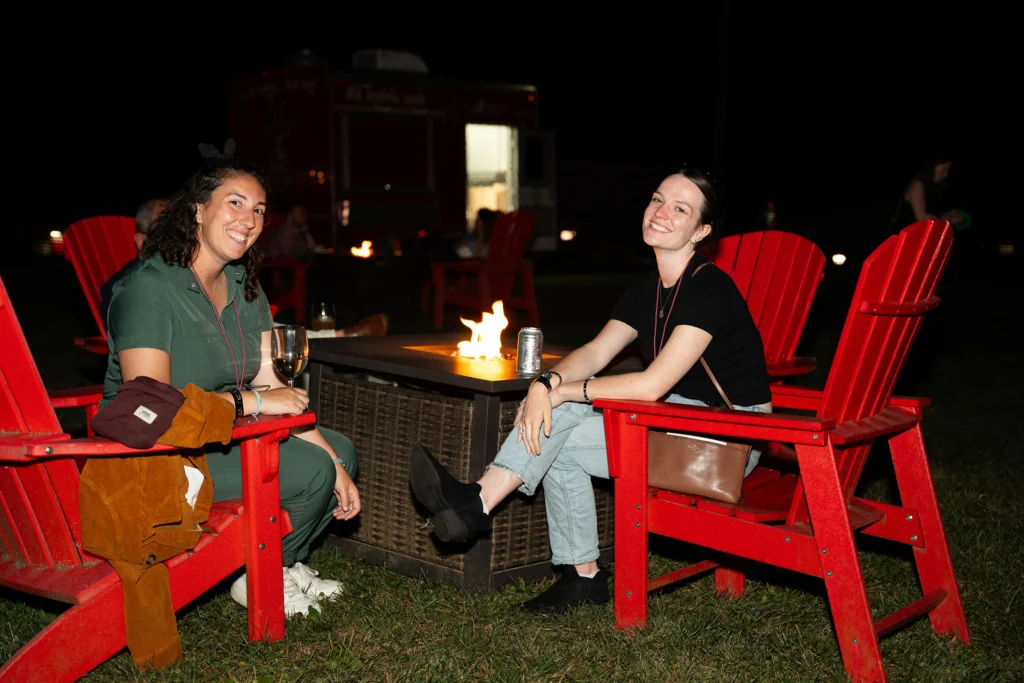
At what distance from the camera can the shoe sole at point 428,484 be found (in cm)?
280

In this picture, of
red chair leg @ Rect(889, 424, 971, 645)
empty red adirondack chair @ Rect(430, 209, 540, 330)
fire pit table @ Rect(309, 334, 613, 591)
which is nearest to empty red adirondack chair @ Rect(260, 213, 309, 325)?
empty red adirondack chair @ Rect(430, 209, 540, 330)

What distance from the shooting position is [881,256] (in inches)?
97.7

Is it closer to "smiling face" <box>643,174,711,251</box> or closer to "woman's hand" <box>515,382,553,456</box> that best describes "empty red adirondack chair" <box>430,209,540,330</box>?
"smiling face" <box>643,174,711,251</box>

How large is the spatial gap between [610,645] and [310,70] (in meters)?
9.91

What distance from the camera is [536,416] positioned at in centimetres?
288

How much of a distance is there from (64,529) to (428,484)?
0.90 meters

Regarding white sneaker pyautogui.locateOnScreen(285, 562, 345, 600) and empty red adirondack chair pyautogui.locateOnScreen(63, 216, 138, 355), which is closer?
white sneaker pyautogui.locateOnScreen(285, 562, 345, 600)

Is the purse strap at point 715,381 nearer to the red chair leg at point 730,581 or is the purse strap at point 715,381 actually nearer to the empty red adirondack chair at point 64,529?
the red chair leg at point 730,581

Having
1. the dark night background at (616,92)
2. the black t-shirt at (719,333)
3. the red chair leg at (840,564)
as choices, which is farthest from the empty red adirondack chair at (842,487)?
the dark night background at (616,92)

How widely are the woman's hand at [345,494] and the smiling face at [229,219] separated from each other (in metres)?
0.68

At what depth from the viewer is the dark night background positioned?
2500cm

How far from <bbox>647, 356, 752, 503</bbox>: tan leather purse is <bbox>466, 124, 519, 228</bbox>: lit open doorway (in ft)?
36.1

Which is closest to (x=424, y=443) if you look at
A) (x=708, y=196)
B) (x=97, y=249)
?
(x=708, y=196)

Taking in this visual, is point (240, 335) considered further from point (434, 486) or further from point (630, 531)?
point (630, 531)
